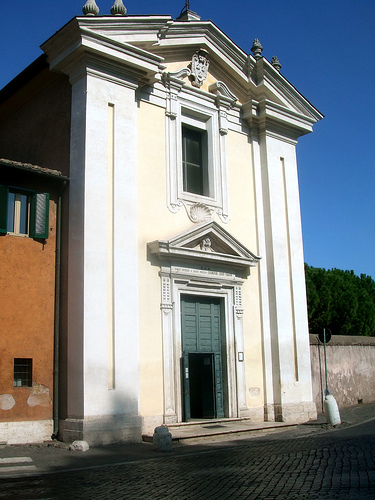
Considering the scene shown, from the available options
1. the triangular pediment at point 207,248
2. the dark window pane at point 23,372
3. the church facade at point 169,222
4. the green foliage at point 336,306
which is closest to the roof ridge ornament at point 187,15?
the church facade at point 169,222

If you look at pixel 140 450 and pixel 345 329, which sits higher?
pixel 345 329

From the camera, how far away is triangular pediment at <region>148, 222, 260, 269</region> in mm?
14047

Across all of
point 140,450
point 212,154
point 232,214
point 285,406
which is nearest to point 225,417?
point 285,406

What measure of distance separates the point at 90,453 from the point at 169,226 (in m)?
5.91

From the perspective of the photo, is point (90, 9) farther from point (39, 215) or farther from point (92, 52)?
point (39, 215)

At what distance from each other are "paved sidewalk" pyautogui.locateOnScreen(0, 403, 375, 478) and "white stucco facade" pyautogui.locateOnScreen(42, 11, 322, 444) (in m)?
0.63

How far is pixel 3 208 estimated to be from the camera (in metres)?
12.2

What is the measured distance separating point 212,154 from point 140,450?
8.29m

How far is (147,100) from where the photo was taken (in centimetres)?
1495

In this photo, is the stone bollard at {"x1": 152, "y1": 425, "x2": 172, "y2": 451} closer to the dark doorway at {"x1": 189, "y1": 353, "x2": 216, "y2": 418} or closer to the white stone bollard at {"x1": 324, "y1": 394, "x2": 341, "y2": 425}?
the dark doorway at {"x1": 189, "y1": 353, "x2": 216, "y2": 418}

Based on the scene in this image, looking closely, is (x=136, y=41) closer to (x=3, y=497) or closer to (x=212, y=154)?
(x=212, y=154)

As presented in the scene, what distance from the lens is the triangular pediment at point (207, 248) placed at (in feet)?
46.1

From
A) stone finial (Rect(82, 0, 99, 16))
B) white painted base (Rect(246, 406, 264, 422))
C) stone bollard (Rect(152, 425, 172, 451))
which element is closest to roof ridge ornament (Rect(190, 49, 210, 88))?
stone finial (Rect(82, 0, 99, 16))

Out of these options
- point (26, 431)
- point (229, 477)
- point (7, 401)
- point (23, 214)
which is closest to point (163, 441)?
point (26, 431)
